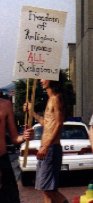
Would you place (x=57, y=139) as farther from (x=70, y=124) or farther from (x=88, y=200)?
(x=70, y=124)

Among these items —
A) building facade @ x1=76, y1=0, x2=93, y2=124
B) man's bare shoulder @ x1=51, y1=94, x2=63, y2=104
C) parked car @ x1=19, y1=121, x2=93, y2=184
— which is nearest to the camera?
man's bare shoulder @ x1=51, y1=94, x2=63, y2=104

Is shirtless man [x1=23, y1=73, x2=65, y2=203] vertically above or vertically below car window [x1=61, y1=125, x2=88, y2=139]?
above

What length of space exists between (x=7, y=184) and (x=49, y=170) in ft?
6.41

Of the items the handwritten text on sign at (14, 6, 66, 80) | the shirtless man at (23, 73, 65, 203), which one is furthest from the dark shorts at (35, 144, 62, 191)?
the handwritten text on sign at (14, 6, 66, 80)

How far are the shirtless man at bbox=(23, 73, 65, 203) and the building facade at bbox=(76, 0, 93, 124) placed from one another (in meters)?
31.1

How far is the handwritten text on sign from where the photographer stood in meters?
6.84

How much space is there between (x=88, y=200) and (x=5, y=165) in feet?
4.22

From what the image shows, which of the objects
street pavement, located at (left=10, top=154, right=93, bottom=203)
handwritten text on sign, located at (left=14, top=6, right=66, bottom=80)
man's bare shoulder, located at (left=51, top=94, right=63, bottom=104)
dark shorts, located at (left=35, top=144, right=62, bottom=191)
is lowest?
street pavement, located at (left=10, top=154, right=93, bottom=203)

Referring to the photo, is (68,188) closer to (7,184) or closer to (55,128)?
(55,128)

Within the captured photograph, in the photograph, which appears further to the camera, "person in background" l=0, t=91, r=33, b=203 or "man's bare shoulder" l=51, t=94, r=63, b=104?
"man's bare shoulder" l=51, t=94, r=63, b=104

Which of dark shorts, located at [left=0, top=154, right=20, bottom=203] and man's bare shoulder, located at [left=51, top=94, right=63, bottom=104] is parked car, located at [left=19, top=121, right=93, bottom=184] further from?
dark shorts, located at [left=0, top=154, right=20, bottom=203]

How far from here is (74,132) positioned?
13547 millimetres

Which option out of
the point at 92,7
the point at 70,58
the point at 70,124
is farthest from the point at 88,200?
the point at 70,58

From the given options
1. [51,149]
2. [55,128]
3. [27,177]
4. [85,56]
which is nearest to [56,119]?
[55,128]
